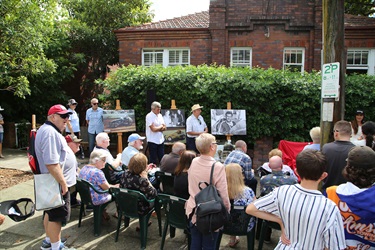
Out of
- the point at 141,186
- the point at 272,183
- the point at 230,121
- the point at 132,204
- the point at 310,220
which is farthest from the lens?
the point at 230,121

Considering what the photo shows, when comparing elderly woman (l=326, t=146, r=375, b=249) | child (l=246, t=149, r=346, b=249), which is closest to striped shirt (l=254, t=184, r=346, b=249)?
child (l=246, t=149, r=346, b=249)

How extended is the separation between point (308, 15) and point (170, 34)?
213 inches

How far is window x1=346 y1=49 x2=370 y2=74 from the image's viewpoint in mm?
12023

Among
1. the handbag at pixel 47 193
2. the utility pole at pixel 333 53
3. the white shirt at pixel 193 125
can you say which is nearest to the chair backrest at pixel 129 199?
the handbag at pixel 47 193

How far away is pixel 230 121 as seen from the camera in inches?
337

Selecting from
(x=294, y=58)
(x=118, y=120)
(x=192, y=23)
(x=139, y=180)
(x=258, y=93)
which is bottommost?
(x=139, y=180)

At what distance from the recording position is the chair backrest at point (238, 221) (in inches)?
146

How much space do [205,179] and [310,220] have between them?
1239 mm

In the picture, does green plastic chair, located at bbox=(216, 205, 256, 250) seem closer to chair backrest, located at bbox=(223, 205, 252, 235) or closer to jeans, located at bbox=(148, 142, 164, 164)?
chair backrest, located at bbox=(223, 205, 252, 235)

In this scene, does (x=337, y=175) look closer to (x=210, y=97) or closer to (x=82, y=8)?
(x=210, y=97)

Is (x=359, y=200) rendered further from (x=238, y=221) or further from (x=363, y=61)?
(x=363, y=61)

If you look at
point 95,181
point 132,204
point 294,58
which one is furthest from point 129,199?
point 294,58

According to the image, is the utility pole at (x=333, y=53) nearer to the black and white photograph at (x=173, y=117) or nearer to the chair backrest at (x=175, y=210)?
the chair backrest at (x=175, y=210)

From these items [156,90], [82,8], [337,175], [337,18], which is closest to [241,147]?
[337,175]
